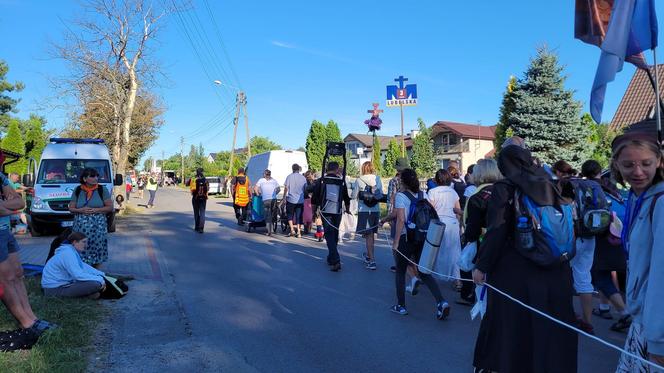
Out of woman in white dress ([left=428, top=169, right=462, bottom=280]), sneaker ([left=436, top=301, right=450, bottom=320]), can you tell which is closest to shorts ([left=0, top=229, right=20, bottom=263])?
sneaker ([left=436, top=301, right=450, bottom=320])

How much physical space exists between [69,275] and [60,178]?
8.77 meters

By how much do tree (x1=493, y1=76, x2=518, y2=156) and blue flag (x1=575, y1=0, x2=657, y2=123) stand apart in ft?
60.0

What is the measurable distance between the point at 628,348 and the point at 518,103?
20692 millimetres

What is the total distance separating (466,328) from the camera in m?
5.77

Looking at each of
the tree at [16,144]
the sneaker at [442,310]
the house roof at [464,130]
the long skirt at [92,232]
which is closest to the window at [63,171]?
the long skirt at [92,232]

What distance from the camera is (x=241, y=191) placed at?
15.7 metres

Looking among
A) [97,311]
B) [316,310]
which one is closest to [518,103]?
[316,310]

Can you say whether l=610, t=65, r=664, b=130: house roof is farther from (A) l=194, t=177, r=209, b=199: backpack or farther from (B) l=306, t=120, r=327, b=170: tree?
(B) l=306, t=120, r=327, b=170: tree

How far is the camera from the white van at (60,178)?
13.1m

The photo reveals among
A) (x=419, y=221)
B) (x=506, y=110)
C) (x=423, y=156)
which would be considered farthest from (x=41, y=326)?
(x=423, y=156)

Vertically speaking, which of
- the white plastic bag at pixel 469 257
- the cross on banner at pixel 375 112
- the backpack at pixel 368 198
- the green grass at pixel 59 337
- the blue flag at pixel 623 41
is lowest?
the green grass at pixel 59 337

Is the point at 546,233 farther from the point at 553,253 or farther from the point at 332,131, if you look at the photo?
the point at 332,131

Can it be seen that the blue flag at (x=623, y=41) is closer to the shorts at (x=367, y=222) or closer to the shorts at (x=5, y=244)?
the shorts at (x=367, y=222)

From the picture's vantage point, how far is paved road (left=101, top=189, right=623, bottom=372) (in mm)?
4703
